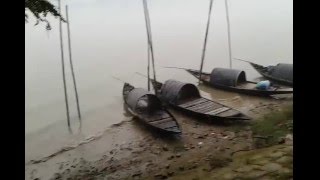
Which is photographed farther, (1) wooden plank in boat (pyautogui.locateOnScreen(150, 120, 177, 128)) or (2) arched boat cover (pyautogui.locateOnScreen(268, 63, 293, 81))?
(2) arched boat cover (pyautogui.locateOnScreen(268, 63, 293, 81))

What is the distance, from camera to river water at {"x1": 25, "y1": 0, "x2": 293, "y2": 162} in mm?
17045

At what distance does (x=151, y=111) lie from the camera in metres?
13.8

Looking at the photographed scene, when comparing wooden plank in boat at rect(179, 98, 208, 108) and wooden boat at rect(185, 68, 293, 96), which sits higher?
wooden boat at rect(185, 68, 293, 96)

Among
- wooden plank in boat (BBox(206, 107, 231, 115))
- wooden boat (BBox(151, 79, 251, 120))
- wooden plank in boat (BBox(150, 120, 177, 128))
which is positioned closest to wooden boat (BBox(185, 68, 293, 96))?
wooden boat (BBox(151, 79, 251, 120))

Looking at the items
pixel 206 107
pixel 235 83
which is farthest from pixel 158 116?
pixel 235 83

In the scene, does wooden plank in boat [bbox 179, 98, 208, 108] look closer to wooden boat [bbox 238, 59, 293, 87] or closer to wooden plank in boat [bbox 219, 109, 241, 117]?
wooden plank in boat [bbox 219, 109, 241, 117]

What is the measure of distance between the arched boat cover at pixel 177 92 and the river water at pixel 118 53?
7.42ft

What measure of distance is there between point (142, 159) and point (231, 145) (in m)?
2.66

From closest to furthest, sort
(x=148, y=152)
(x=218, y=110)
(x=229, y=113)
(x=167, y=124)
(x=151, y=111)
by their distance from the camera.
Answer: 1. (x=148, y=152)
2. (x=167, y=124)
3. (x=229, y=113)
4. (x=218, y=110)
5. (x=151, y=111)

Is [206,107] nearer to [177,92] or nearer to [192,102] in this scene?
[192,102]

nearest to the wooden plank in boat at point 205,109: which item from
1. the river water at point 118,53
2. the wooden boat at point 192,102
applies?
the wooden boat at point 192,102

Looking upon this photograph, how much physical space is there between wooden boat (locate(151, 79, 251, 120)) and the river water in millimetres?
2401

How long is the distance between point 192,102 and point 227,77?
3330 mm
